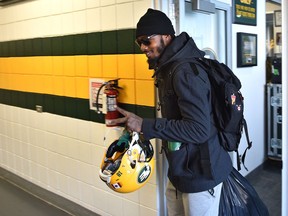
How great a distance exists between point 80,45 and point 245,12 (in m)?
1.60

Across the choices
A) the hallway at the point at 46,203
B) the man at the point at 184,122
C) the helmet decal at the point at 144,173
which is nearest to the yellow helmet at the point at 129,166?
the helmet decal at the point at 144,173

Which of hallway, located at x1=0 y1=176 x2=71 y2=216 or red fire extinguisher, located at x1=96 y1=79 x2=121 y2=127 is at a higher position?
red fire extinguisher, located at x1=96 y1=79 x2=121 y2=127

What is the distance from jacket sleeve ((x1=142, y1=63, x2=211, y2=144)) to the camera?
1439 millimetres

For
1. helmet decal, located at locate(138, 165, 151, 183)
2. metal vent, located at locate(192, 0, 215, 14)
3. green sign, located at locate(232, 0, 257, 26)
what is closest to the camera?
helmet decal, located at locate(138, 165, 151, 183)

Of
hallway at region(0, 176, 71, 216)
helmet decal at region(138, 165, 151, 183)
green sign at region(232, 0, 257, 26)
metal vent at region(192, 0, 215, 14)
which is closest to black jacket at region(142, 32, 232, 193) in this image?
helmet decal at region(138, 165, 151, 183)

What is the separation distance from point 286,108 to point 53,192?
7.49 ft

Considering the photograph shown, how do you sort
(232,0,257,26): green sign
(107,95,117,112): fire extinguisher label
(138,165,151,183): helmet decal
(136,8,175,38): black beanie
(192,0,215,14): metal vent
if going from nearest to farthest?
(136,8,175,38): black beanie
(138,165,151,183): helmet decal
(192,0,215,14): metal vent
(107,95,117,112): fire extinguisher label
(232,0,257,26): green sign

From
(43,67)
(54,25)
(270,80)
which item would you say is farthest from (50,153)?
(270,80)

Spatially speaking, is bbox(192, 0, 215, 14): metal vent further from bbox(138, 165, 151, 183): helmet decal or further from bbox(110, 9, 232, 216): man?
bbox(138, 165, 151, 183): helmet decal

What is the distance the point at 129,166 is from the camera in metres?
1.65

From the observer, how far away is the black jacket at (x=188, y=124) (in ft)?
4.74

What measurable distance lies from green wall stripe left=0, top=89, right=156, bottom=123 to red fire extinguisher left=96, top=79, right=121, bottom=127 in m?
0.11

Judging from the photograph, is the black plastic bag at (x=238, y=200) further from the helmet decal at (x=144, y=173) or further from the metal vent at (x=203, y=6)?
the metal vent at (x=203, y=6)

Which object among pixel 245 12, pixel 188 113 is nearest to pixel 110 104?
pixel 188 113
